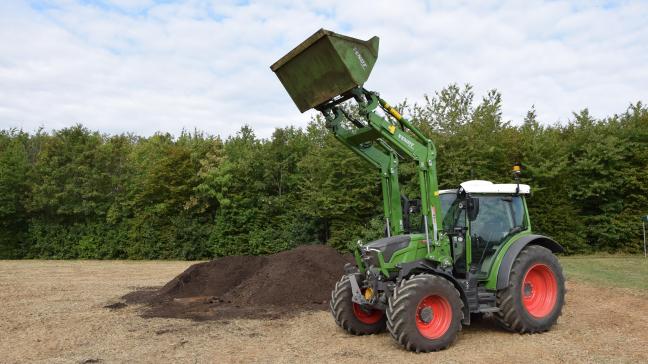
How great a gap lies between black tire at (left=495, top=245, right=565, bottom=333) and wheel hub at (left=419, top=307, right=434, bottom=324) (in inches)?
50.5

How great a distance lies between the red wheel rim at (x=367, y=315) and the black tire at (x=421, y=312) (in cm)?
107

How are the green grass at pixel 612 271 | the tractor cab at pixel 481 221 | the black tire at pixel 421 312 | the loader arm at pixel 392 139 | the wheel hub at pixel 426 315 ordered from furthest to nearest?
the green grass at pixel 612 271, the tractor cab at pixel 481 221, the loader arm at pixel 392 139, the wheel hub at pixel 426 315, the black tire at pixel 421 312

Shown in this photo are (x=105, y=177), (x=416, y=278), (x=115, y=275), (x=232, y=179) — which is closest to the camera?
(x=416, y=278)

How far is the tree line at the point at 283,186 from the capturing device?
2216 centimetres

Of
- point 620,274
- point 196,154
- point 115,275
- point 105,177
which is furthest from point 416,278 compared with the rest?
point 105,177

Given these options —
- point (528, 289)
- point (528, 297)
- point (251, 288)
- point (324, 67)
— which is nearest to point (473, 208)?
point (528, 289)

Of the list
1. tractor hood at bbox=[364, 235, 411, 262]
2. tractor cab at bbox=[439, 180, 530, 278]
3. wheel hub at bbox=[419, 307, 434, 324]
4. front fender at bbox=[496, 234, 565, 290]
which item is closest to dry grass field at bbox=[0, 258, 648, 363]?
wheel hub at bbox=[419, 307, 434, 324]

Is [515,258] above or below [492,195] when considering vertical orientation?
below

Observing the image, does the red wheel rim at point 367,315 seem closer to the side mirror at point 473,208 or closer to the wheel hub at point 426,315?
the wheel hub at point 426,315

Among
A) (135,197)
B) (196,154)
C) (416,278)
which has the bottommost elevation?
(416,278)

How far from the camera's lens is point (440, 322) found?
270 inches

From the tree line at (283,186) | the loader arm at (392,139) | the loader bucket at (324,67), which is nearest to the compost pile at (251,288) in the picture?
the loader arm at (392,139)

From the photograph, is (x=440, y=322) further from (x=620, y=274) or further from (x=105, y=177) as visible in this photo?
(x=105, y=177)

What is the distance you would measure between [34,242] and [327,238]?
52.6 feet
